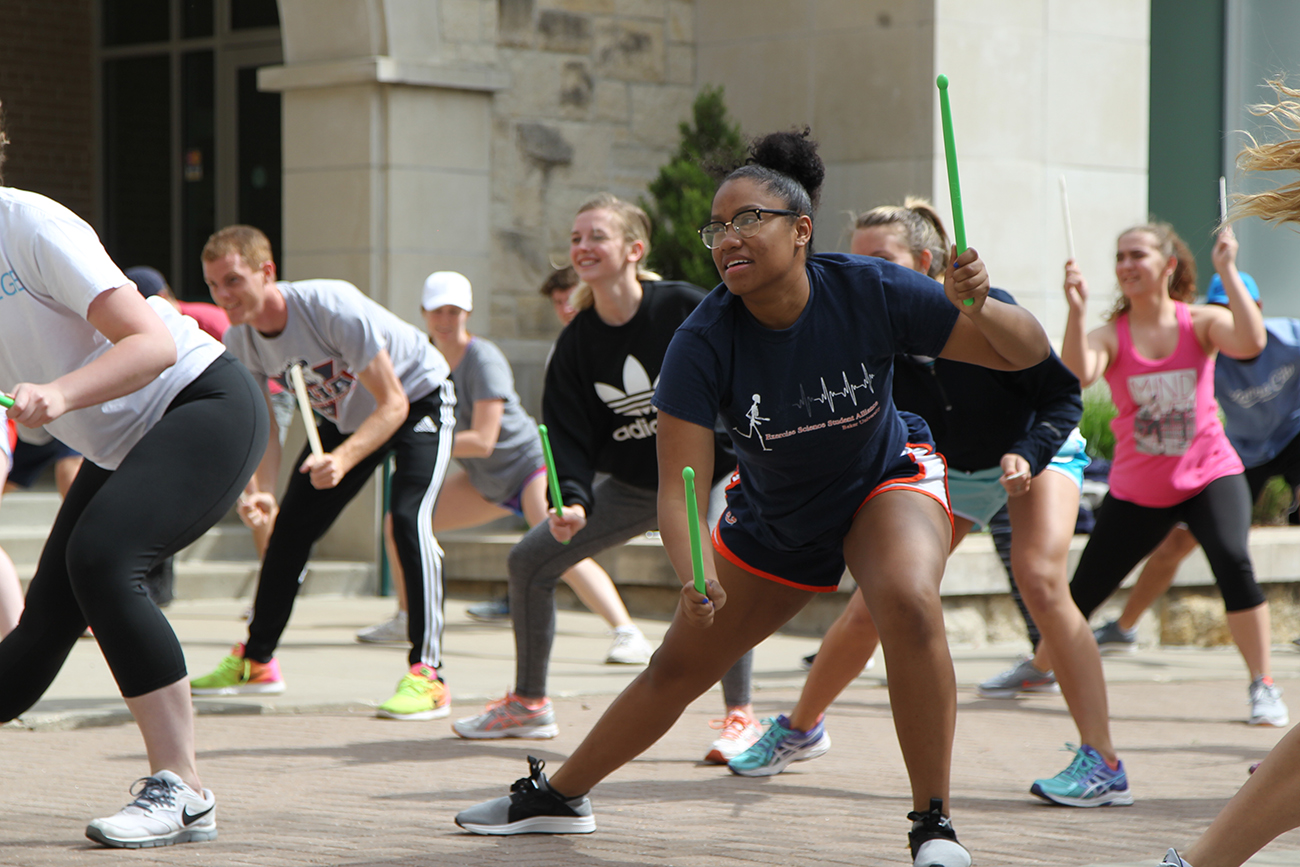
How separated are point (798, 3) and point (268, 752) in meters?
7.71

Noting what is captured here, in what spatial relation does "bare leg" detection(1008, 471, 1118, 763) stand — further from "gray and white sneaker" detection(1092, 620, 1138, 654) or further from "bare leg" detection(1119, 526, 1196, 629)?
"gray and white sneaker" detection(1092, 620, 1138, 654)

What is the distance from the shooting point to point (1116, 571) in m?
7.00

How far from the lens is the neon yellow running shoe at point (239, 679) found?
6.95 m

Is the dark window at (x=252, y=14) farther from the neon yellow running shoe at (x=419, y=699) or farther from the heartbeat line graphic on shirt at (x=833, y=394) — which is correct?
the heartbeat line graphic on shirt at (x=833, y=394)

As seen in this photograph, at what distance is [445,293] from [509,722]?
3071 mm

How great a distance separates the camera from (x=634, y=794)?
5.21 m

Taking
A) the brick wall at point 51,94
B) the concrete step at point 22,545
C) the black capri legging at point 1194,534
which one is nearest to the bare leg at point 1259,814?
the black capri legging at point 1194,534

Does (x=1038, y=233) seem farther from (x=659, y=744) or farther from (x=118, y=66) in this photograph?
(x=118, y=66)

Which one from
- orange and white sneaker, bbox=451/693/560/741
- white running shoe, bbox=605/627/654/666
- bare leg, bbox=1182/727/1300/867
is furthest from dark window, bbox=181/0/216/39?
bare leg, bbox=1182/727/1300/867

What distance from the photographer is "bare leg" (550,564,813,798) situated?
4.24m

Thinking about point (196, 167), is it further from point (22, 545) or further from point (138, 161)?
point (22, 545)

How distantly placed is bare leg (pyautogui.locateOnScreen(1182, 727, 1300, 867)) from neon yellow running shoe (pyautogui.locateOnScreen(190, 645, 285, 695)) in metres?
4.57

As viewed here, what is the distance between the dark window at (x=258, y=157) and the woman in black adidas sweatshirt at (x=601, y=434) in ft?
24.3

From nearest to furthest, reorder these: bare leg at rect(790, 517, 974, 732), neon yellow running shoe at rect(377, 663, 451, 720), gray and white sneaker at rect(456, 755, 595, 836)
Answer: gray and white sneaker at rect(456, 755, 595, 836) → bare leg at rect(790, 517, 974, 732) → neon yellow running shoe at rect(377, 663, 451, 720)
